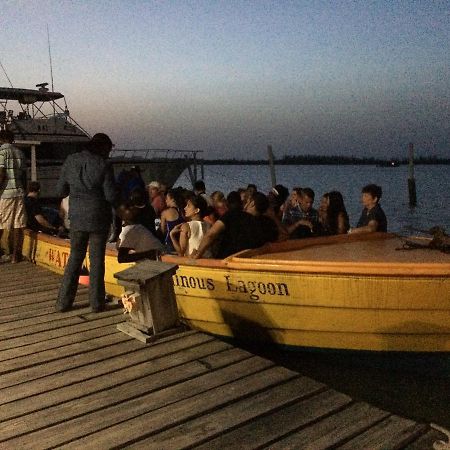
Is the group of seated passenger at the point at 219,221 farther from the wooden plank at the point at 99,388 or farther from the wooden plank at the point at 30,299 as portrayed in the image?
the wooden plank at the point at 99,388

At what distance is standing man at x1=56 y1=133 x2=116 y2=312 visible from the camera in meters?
4.84

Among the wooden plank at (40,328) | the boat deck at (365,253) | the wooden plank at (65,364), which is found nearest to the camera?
the wooden plank at (65,364)

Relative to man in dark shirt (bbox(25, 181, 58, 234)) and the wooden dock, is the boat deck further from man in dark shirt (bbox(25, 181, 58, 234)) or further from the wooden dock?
man in dark shirt (bbox(25, 181, 58, 234))

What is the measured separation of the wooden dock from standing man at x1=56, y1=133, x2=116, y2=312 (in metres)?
0.78

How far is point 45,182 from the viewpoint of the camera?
874 inches

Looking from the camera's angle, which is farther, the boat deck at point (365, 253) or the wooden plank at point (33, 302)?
the wooden plank at point (33, 302)

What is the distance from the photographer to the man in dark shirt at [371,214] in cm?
662

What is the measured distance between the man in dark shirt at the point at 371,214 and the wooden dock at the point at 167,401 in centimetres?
316

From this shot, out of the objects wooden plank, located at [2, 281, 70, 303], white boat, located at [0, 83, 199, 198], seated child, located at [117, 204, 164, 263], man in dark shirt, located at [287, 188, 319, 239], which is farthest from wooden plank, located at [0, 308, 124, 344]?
white boat, located at [0, 83, 199, 198]

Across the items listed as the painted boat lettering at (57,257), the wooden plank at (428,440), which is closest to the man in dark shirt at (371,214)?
the wooden plank at (428,440)

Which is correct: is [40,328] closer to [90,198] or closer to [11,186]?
[90,198]

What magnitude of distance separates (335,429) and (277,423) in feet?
1.14

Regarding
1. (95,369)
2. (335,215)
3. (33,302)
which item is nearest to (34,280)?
(33,302)

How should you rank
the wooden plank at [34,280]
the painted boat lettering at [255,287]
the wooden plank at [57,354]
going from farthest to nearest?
1. the wooden plank at [34,280]
2. the painted boat lettering at [255,287]
3. the wooden plank at [57,354]
